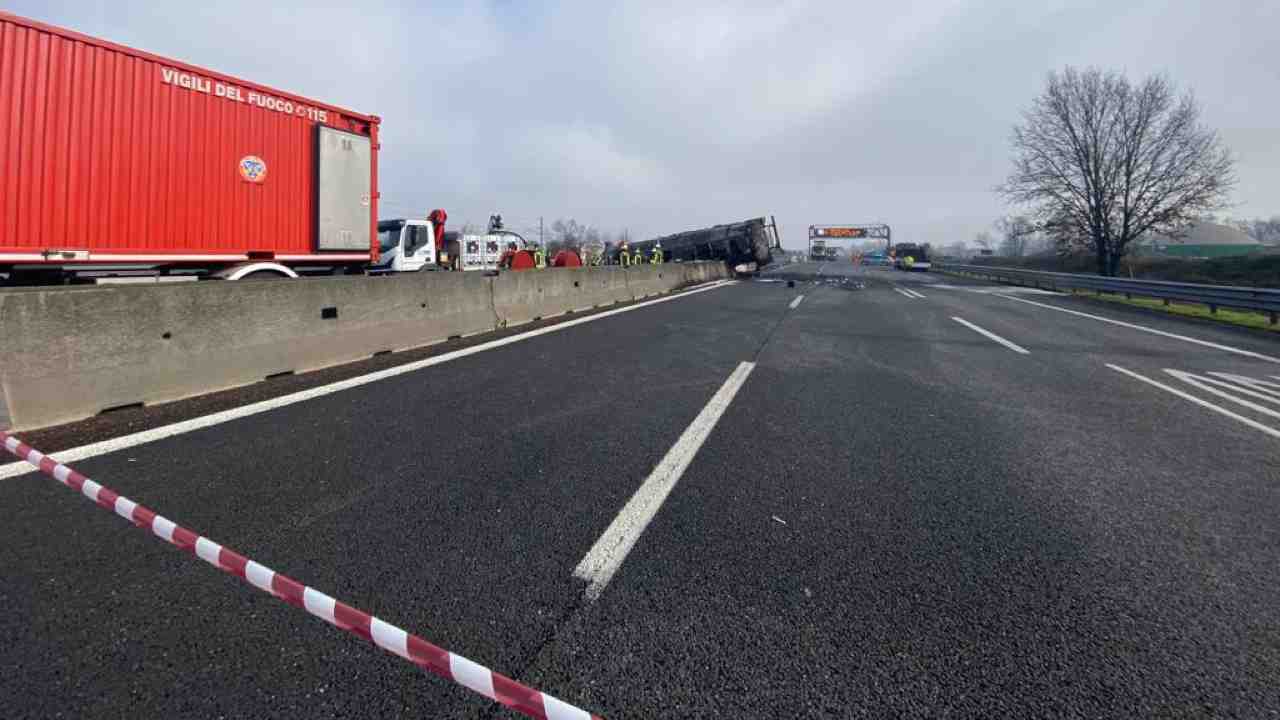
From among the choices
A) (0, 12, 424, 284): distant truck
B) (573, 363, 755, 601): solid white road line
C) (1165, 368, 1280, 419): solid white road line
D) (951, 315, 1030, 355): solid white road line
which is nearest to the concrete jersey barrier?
(0, 12, 424, 284): distant truck

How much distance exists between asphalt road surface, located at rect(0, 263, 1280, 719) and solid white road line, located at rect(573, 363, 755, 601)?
23 mm

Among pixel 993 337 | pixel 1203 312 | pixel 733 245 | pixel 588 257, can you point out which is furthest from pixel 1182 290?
pixel 588 257

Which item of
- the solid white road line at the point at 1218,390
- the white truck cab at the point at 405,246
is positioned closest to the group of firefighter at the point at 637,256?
the white truck cab at the point at 405,246

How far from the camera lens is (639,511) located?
3025 millimetres

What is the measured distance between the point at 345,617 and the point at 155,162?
8.13 m

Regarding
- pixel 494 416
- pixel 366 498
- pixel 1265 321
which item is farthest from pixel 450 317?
pixel 1265 321

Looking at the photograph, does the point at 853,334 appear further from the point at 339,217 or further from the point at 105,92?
the point at 105,92

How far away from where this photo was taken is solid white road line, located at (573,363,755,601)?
8.05 feet

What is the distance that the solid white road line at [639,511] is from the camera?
2453 mm

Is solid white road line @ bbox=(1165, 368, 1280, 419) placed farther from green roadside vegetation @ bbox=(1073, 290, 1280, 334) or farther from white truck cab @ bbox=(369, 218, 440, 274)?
white truck cab @ bbox=(369, 218, 440, 274)

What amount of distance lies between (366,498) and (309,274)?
8.10 m

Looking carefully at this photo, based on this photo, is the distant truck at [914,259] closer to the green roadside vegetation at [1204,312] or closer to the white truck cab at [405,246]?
the green roadside vegetation at [1204,312]

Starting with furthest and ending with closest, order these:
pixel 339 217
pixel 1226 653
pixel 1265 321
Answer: pixel 1265 321
pixel 339 217
pixel 1226 653

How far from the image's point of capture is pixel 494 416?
186 inches
